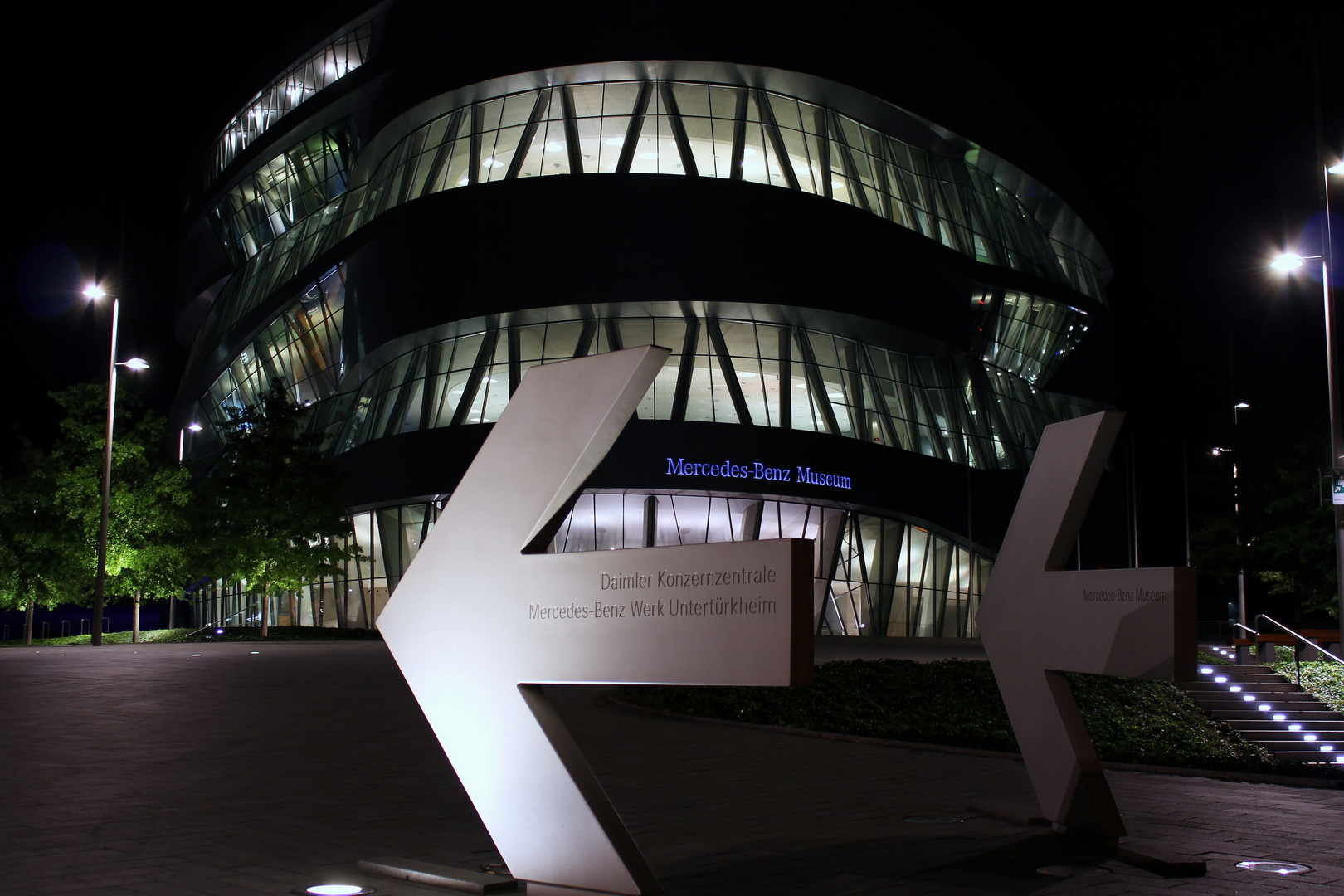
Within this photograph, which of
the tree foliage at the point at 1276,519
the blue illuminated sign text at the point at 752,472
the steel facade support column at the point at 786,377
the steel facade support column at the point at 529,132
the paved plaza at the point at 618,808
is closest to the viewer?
the paved plaza at the point at 618,808

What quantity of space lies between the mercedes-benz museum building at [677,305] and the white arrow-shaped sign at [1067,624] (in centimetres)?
3045

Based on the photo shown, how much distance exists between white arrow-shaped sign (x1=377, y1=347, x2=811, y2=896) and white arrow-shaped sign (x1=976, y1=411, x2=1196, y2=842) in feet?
9.30

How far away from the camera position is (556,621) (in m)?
6.30

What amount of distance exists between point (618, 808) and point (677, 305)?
108ft

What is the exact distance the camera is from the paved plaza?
6605mm

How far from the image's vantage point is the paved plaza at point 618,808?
6.61m

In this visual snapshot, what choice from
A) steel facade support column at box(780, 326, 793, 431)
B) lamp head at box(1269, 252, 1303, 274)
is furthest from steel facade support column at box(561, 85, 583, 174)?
lamp head at box(1269, 252, 1303, 274)

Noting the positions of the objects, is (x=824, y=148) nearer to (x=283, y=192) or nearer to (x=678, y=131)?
(x=678, y=131)

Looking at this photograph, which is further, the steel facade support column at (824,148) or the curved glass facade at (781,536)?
the steel facade support column at (824,148)

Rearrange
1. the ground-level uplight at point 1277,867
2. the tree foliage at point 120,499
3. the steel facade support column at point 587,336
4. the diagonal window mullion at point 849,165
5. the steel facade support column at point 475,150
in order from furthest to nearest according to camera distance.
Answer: the diagonal window mullion at point 849,165 → the steel facade support column at point 475,150 → the steel facade support column at point 587,336 → the tree foliage at point 120,499 → the ground-level uplight at point 1277,867

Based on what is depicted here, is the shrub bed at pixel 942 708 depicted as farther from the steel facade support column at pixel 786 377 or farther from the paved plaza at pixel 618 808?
the steel facade support column at pixel 786 377

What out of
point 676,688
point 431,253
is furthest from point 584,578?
point 431,253

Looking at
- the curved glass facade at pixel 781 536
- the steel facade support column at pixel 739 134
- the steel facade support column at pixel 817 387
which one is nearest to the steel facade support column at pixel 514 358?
the curved glass facade at pixel 781 536

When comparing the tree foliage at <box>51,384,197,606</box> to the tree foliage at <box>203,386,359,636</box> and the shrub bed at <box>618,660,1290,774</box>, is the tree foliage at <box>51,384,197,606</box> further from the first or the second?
the shrub bed at <box>618,660,1290,774</box>
